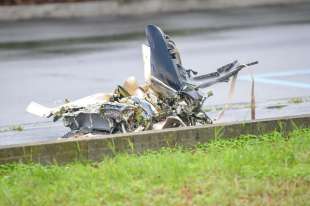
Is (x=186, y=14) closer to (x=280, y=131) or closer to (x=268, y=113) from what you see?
(x=268, y=113)

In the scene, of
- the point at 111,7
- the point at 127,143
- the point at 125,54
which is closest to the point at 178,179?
the point at 127,143

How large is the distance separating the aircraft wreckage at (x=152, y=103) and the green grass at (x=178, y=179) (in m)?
0.74

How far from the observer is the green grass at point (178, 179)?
5328 millimetres

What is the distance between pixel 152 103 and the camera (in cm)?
744

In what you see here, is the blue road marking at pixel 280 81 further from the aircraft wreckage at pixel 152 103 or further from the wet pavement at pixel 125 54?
the aircraft wreckage at pixel 152 103

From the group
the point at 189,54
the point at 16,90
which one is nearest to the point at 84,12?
the point at 189,54

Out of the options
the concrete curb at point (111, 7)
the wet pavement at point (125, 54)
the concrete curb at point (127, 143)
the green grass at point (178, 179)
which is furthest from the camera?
the concrete curb at point (111, 7)

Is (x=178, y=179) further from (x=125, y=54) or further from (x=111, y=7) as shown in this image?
(x=111, y=7)

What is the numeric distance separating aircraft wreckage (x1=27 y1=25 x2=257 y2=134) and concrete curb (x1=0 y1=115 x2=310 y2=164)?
440 millimetres

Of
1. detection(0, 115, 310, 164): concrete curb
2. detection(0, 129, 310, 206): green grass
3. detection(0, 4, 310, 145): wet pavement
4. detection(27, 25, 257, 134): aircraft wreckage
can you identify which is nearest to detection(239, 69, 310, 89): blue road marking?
detection(0, 4, 310, 145): wet pavement

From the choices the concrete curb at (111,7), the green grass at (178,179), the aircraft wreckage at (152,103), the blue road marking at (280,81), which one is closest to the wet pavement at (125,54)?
the blue road marking at (280,81)

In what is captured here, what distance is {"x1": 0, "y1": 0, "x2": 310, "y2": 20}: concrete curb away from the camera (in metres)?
20.3

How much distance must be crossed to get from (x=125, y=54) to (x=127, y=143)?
7.56 meters

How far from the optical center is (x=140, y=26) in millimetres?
18156
